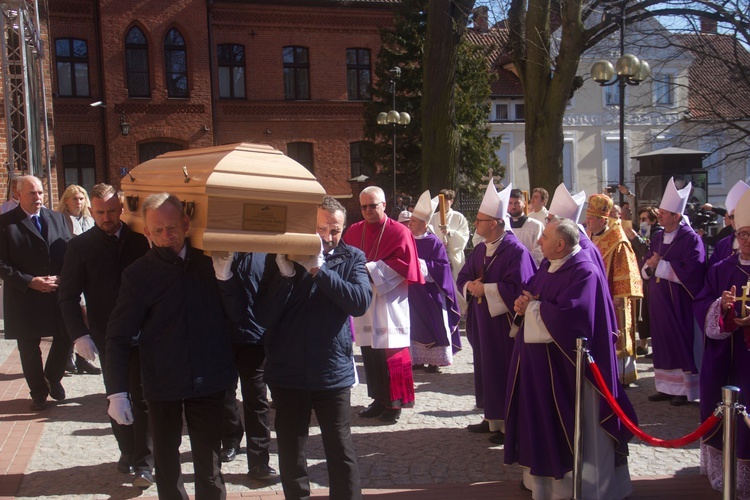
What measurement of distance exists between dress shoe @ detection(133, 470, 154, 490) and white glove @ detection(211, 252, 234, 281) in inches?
75.3

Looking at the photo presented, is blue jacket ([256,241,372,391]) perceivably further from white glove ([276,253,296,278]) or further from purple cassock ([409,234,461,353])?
purple cassock ([409,234,461,353])

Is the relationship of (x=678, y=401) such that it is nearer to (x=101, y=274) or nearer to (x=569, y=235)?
(x=569, y=235)

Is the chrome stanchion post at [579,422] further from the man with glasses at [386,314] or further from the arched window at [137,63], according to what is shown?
the arched window at [137,63]

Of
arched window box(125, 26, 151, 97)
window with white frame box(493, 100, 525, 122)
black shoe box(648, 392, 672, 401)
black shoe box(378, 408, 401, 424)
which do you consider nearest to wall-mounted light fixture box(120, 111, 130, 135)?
arched window box(125, 26, 151, 97)

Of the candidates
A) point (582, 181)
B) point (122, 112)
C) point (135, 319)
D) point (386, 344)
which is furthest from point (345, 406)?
point (582, 181)

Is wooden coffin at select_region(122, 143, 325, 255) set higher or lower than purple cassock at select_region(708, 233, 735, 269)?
higher

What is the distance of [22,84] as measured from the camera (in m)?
13.2

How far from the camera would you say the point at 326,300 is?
14.7 ft

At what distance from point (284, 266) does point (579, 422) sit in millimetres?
2035

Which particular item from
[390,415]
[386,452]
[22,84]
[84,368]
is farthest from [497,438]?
[22,84]

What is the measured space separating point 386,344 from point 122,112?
24.8 metres

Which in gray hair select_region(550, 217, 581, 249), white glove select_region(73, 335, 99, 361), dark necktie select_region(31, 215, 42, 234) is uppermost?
dark necktie select_region(31, 215, 42, 234)

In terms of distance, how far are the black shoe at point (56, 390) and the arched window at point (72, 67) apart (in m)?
23.8

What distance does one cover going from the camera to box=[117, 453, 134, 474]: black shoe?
557cm
